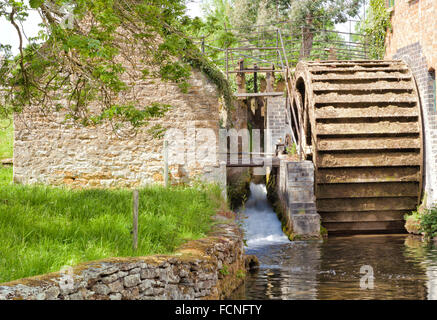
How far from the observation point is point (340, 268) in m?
8.48

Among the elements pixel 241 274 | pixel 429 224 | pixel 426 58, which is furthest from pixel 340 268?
pixel 426 58

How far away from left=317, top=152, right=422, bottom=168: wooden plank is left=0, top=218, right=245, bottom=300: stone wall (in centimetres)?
512

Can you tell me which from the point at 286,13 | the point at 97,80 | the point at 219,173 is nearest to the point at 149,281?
the point at 97,80

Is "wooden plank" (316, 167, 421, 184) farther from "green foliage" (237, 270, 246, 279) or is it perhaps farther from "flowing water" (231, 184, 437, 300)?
"green foliage" (237, 270, 246, 279)

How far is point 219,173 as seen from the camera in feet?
38.7

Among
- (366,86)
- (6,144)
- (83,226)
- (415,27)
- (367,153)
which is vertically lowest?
(83,226)

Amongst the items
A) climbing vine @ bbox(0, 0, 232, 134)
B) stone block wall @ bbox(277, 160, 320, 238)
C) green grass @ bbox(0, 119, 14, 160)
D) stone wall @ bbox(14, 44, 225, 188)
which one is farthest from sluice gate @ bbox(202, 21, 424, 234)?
green grass @ bbox(0, 119, 14, 160)

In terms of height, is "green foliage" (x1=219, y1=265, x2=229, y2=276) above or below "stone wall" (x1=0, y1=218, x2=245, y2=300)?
below

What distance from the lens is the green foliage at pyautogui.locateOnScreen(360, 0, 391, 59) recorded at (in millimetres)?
14406

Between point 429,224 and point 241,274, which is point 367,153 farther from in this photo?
point 241,274

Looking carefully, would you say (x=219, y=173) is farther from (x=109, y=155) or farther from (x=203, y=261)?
(x=203, y=261)

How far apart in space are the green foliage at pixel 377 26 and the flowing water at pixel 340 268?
553 centimetres

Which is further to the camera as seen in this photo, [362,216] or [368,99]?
[368,99]

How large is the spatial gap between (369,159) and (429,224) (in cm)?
173
